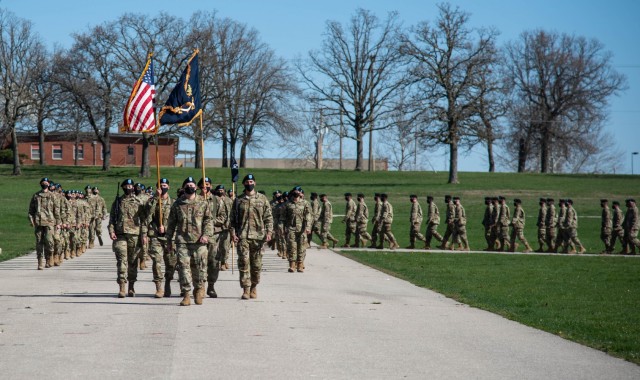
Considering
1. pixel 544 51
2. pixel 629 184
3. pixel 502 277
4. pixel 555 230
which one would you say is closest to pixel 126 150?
pixel 544 51

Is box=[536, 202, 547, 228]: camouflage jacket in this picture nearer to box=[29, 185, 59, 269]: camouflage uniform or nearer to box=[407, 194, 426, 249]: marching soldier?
box=[407, 194, 426, 249]: marching soldier

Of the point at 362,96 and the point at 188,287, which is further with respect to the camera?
the point at 362,96

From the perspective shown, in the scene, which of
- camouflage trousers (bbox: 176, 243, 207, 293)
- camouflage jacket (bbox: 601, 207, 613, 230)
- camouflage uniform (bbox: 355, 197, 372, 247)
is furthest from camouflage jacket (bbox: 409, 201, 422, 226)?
camouflage trousers (bbox: 176, 243, 207, 293)

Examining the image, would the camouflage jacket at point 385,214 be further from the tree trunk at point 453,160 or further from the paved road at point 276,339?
the tree trunk at point 453,160

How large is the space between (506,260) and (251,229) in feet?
46.3

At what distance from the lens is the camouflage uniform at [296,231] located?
2322cm

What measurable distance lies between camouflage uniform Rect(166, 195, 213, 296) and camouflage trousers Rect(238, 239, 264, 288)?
76 centimetres

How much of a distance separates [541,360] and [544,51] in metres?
84.3

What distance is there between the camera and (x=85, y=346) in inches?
428

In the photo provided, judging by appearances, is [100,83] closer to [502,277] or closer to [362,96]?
[362,96]

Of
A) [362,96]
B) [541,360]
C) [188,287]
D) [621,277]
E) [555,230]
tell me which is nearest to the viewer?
[541,360]

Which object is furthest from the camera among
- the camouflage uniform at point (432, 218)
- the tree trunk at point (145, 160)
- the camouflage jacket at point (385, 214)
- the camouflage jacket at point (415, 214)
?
the tree trunk at point (145, 160)

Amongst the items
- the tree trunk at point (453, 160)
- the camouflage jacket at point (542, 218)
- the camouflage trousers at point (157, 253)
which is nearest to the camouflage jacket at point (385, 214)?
the camouflage jacket at point (542, 218)

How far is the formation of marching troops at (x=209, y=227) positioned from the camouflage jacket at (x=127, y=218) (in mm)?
16
